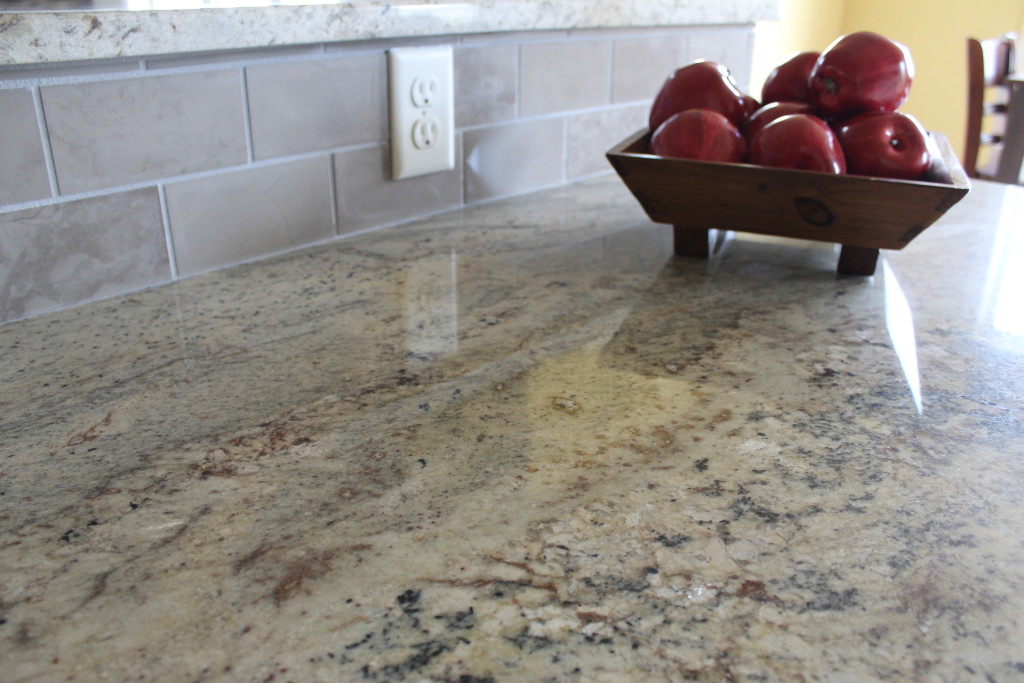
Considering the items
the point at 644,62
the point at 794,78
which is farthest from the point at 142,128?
the point at 644,62

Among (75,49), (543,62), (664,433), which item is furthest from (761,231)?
(75,49)

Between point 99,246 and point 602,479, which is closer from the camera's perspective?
point 602,479

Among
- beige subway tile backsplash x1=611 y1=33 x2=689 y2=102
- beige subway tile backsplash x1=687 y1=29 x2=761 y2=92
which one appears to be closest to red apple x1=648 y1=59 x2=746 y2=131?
beige subway tile backsplash x1=611 y1=33 x2=689 y2=102

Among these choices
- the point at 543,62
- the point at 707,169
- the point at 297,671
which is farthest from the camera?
the point at 543,62

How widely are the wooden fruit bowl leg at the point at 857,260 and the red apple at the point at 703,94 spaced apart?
0.19 metres

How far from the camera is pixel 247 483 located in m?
0.44

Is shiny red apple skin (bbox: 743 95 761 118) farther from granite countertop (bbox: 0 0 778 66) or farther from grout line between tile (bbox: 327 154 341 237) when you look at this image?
grout line between tile (bbox: 327 154 341 237)

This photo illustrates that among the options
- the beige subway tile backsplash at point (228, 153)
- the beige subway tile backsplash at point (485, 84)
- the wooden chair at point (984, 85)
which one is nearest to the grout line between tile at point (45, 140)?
the beige subway tile backsplash at point (228, 153)

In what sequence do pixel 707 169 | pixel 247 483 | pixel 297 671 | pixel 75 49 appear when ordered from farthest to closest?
pixel 707 169, pixel 75 49, pixel 247 483, pixel 297 671

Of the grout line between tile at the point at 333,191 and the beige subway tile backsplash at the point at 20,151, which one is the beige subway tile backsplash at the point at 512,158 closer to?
the grout line between tile at the point at 333,191

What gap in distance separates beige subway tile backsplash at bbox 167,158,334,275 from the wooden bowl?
31 centimetres

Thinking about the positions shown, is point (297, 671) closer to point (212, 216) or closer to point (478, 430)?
point (478, 430)

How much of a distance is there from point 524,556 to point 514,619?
41 millimetres

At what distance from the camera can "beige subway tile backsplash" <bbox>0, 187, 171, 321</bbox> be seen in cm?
65
